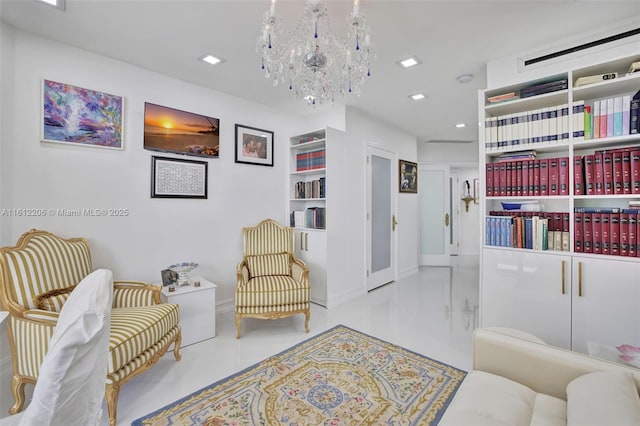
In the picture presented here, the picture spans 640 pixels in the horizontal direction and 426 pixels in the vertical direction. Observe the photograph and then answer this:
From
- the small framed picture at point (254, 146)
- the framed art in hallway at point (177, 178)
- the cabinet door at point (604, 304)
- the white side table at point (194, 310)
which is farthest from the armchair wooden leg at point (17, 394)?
the cabinet door at point (604, 304)

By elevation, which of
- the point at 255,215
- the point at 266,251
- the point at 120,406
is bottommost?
the point at 120,406

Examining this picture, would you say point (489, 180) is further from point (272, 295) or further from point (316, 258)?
point (272, 295)

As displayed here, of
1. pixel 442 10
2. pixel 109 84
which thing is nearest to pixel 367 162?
pixel 442 10

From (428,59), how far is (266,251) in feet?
8.69

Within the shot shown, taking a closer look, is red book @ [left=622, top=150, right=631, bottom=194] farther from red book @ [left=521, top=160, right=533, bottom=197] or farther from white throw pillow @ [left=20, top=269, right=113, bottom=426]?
white throw pillow @ [left=20, top=269, right=113, bottom=426]

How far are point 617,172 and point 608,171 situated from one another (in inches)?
1.8

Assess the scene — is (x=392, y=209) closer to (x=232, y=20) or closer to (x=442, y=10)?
(x=442, y=10)

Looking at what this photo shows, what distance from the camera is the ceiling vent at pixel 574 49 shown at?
2059mm

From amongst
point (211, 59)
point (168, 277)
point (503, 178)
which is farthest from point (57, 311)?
point (503, 178)

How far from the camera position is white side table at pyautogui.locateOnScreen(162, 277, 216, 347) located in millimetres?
2633

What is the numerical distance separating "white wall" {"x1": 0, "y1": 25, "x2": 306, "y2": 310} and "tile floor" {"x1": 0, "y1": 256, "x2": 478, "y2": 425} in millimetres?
890

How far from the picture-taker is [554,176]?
225cm

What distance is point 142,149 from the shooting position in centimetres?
288

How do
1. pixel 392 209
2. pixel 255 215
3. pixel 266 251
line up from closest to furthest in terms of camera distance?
1. pixel 266 251
2. pixel 255 215
3. pixel 392 209
